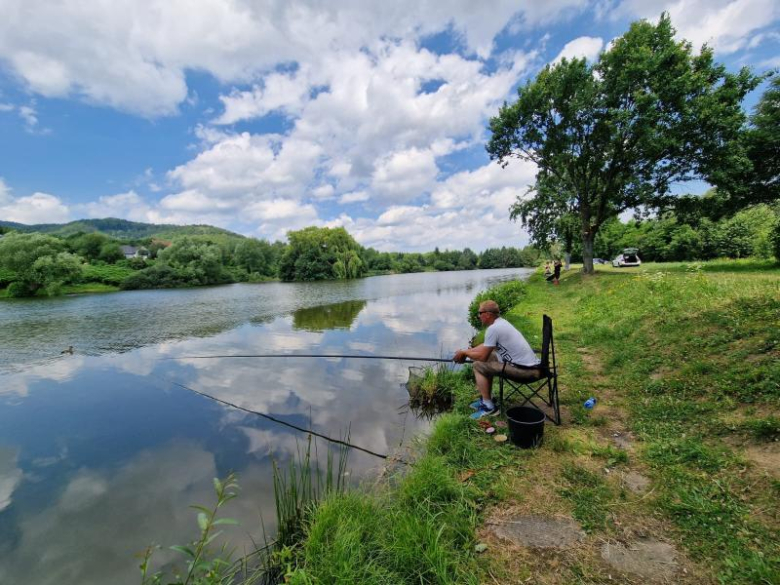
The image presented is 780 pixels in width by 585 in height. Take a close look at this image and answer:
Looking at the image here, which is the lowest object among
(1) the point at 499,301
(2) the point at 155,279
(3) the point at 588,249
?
(1) the point at 499,301

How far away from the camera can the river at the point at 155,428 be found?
4039 millimetres

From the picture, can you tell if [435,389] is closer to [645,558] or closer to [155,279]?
[645,558]

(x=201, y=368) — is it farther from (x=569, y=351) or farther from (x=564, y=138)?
(x=564, y=138)

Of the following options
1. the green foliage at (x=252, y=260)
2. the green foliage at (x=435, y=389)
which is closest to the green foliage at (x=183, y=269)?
the green foliage at (x=252, y=260)

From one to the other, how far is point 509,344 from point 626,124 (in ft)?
60.6

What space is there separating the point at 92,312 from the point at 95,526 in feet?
87.9

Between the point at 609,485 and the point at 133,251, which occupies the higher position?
the point at 133,251

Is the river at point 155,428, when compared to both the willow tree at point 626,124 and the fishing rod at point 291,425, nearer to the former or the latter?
the fishing rod at point 291,425

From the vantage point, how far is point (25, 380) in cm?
987

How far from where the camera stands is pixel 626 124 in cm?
1684

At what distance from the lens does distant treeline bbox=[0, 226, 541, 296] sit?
3766cm

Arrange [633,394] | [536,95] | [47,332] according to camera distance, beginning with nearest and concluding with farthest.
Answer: [633,394] → [47,332] → [536,95]

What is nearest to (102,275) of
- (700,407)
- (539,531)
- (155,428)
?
(155,428)

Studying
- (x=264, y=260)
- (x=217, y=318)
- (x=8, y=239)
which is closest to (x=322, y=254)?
(x=264, y=260)
